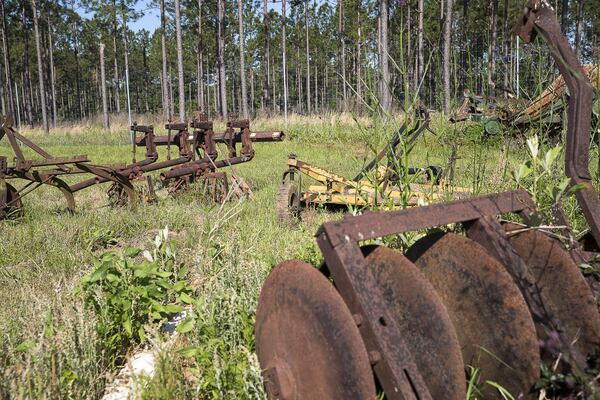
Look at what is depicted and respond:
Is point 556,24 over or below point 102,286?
over

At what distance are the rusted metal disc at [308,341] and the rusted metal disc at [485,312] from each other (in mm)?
476

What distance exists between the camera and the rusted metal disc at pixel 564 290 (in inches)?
66.5

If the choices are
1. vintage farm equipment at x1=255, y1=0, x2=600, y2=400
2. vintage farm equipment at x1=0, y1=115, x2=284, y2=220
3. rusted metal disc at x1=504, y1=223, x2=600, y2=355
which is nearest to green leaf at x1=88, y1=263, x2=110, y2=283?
vintage farm equipment at x1=255, y1=0, x2=600, y2=400

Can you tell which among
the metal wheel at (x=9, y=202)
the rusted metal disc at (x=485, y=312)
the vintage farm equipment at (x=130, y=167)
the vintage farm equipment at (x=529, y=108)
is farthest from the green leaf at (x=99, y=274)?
the metal wheel at (x=9, y=202)

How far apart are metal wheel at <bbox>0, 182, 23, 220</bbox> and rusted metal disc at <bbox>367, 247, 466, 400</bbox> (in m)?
4.69

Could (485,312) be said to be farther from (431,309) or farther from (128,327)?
(128,327)

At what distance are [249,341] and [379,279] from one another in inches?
32.5

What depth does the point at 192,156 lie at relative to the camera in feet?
23.3

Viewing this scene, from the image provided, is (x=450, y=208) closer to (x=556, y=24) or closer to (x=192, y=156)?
(x=556, y=24)

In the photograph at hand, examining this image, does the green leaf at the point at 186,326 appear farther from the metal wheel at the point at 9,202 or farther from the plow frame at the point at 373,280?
the metal wheel at the point at 9,202

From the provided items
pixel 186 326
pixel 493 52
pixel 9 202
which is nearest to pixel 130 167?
pixel 9 202

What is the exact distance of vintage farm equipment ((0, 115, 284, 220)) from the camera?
535 centimetres

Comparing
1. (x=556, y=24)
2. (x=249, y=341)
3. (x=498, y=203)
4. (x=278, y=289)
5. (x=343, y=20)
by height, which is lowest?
(x=249, y=341)

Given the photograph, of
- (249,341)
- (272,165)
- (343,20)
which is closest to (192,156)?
(272,165)
